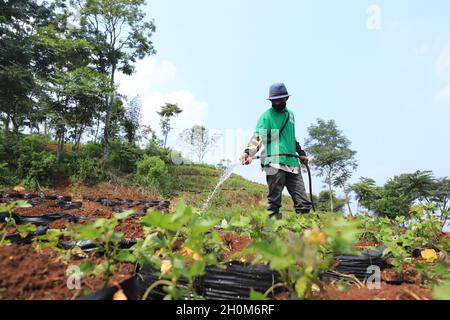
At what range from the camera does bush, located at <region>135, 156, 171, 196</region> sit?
14040 mm

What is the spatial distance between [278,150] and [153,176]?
38.9 ft

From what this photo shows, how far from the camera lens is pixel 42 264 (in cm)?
96

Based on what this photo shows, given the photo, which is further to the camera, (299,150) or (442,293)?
(299,150)

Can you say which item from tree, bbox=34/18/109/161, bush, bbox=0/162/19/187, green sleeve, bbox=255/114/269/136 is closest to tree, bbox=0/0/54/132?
tree, bbox=34/18/109/161

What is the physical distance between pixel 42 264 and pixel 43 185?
41.9 feet

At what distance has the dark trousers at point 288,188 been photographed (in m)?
3.22

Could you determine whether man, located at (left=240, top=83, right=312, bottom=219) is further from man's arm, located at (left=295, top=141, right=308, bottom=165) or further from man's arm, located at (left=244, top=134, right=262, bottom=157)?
man's arm, located at (left=295, top=141, right=308, bottom=165)

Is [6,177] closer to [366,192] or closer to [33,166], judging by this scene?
[33,166]

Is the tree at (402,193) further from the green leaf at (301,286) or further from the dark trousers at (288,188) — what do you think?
the green leaf at (301,286)

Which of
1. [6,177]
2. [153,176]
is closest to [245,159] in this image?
[6,177]

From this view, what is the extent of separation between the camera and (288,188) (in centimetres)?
342

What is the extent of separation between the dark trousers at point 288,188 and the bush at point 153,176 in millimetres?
10963
